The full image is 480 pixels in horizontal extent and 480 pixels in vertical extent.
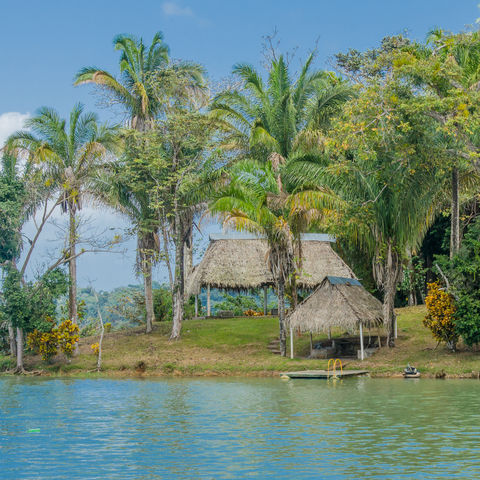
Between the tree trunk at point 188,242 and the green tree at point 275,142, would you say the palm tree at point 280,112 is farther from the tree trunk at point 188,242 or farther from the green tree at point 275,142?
the tree trunk at point 188,242

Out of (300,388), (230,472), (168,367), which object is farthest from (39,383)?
(230,472)

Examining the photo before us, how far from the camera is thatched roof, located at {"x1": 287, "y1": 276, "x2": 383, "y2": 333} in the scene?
1028 inches

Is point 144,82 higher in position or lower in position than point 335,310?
higher

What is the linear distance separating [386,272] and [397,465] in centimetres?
1718

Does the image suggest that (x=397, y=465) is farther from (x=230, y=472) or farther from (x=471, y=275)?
(x=471, y=275)

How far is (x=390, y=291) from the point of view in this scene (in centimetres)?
2745

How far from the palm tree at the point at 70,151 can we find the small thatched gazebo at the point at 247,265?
6.67 meters

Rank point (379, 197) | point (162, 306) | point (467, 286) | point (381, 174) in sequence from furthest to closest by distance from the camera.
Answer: point (162, 306)
point (379, 197)
point (381, 174)
point (467, 286)

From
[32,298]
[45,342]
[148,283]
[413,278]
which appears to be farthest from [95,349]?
[413,278]

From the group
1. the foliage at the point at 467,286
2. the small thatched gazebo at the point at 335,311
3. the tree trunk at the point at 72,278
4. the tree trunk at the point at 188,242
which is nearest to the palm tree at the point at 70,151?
the tree trunk at the point at 72,278

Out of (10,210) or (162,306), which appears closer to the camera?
(10,210)

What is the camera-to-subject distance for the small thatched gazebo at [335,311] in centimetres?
2609

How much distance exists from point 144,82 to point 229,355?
42.6 ft

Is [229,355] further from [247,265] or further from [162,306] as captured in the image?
[162,306]
